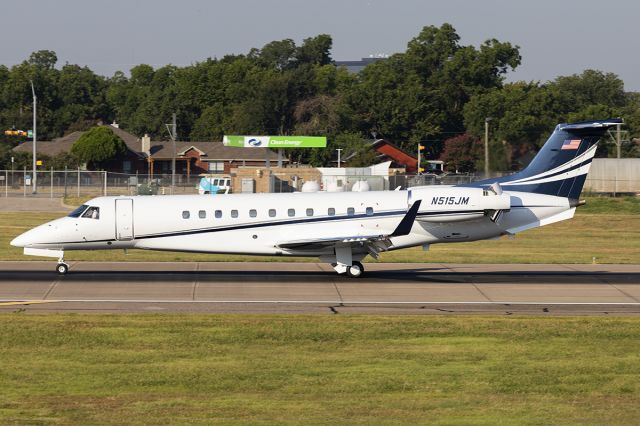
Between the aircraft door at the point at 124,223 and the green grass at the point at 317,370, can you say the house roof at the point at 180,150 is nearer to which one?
the aircraft door at the point at 124,223

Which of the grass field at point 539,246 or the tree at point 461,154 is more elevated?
the tree at point 461,154

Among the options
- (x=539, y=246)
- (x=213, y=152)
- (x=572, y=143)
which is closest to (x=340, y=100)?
(x=213, y=152)

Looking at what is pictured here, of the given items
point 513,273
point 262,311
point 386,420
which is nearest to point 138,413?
point 386,420

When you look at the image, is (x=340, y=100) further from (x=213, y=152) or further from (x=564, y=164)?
(x=564, y=164)

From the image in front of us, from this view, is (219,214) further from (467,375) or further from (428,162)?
(428,162)

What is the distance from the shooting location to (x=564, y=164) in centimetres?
3088

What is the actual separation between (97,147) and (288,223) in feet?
249

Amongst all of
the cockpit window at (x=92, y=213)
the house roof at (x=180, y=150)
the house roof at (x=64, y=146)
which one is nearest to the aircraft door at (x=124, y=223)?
the cockpit window at (x=92, y=213)

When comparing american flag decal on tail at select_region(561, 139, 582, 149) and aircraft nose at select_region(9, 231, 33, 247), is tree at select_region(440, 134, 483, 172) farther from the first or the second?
aircraft nose at select_region(9, 231, 33, 247)

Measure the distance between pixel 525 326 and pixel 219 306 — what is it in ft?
23.9

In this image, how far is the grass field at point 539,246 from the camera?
36.6 m

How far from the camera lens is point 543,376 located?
17.2 meters

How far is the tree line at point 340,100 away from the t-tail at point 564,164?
5308 cm

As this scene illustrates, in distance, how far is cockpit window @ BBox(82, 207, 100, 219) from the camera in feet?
97.7
